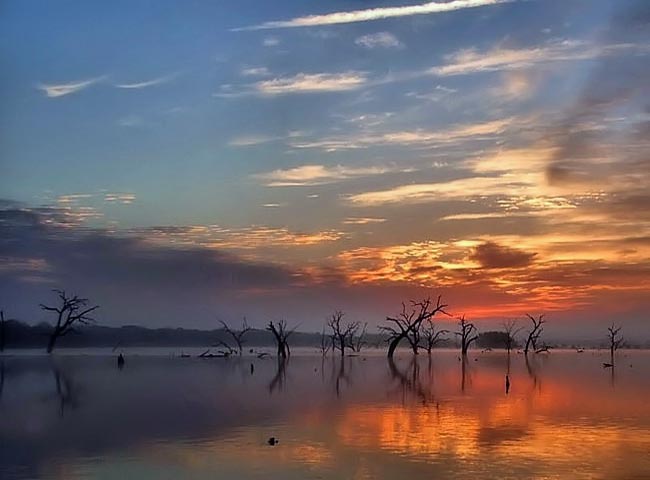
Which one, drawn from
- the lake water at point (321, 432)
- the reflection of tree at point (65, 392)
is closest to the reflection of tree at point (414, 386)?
the lake water at point (321, 432)

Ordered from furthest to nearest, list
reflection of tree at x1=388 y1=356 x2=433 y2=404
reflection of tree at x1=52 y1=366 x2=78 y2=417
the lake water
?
reflection of tree at x1=388 y1=356 x2=433 y2=404 < reflection of tree at x1=52 y1=366 x2=78 y2=417 < the lake water

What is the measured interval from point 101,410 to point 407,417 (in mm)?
9280

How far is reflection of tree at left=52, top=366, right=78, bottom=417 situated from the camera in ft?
90.1

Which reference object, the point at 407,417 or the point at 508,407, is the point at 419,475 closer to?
the point at 407,417

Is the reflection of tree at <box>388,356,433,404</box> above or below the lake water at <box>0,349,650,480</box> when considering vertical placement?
above

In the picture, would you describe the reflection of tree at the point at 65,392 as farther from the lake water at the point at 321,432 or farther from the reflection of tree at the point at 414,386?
the reflection of tree at the point at 414,386

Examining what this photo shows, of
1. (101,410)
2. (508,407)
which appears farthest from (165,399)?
(508,407)

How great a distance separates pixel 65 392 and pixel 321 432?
1535 cm

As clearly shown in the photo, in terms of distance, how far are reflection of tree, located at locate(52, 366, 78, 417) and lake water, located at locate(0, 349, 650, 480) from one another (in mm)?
102

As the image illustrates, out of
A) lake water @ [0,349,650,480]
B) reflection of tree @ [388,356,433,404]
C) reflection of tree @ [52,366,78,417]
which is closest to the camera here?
lake water @ [0,349,650,480]

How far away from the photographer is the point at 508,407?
27359mm

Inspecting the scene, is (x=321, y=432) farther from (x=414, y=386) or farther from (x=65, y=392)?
(x=414, y=386)

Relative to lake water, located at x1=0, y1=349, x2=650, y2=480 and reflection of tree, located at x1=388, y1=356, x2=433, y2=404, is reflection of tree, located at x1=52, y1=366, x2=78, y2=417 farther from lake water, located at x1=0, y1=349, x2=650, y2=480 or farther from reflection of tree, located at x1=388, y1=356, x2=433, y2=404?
reflection of tree, located at x1=388, y1=356, x2=433, y2=404

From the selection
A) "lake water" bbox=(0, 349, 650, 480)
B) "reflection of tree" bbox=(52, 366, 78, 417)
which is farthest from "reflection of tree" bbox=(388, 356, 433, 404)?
"reflection of tree" bbox=(52, 366, 78, 417)
